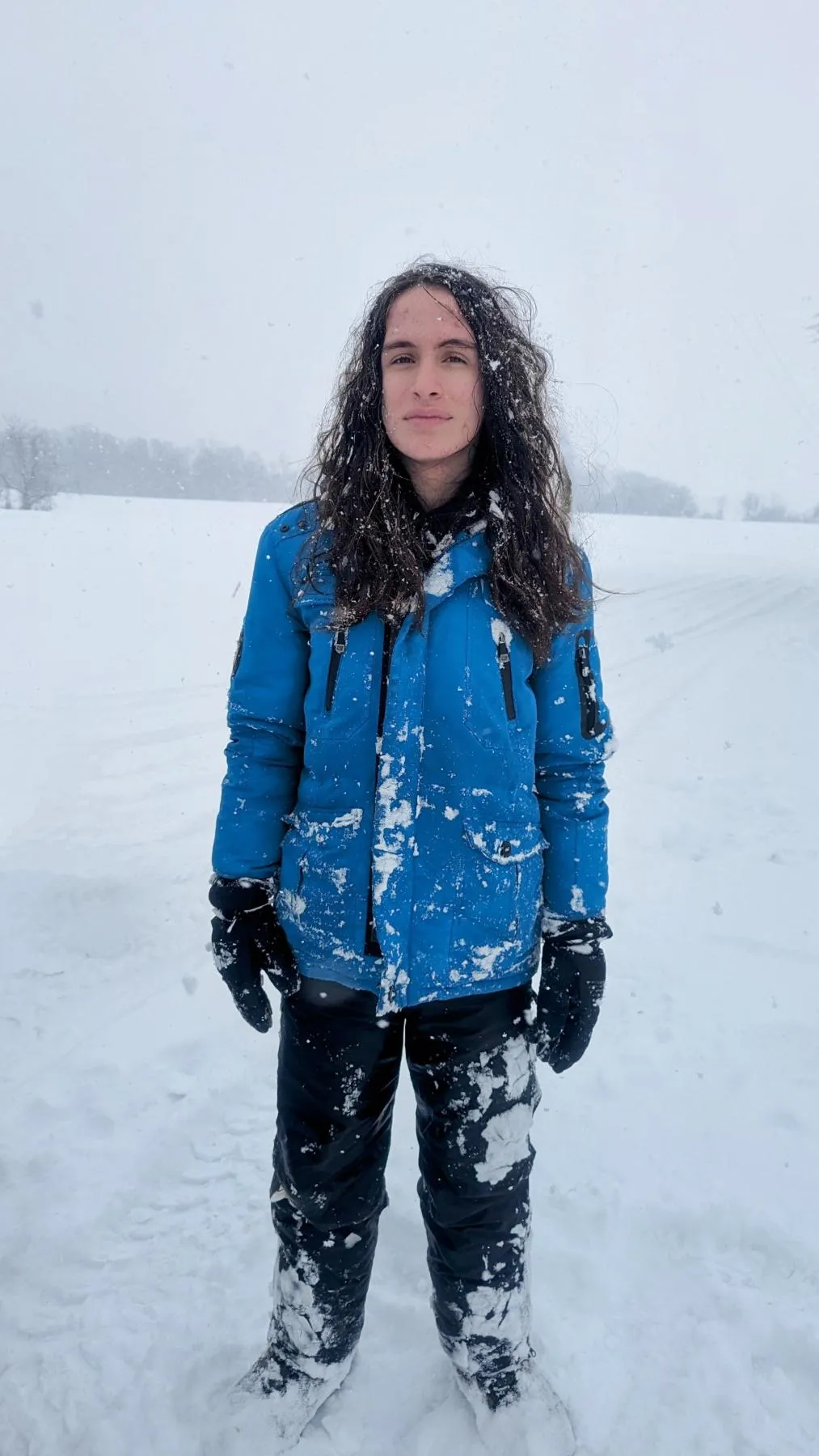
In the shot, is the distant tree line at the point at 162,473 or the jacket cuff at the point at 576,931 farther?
the distant tree line at the point at 162,473

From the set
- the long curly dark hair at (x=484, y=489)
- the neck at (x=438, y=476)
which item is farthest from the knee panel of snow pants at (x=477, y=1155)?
the neck at (x=438, y=476)

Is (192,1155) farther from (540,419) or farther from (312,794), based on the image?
(540,419)

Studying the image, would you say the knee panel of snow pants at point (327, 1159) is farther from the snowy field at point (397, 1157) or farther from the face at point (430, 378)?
the face at point (430, 378)

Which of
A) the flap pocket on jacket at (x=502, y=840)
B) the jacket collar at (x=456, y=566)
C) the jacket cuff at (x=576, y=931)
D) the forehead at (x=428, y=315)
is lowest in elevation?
the jacket cuff at (x=576, y=931)

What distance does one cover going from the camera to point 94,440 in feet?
158

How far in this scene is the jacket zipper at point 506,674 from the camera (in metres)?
1.41

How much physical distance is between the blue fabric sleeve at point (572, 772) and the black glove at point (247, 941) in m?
0.59

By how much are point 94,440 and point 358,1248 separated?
54.7 m

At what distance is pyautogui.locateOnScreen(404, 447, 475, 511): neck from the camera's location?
155cm

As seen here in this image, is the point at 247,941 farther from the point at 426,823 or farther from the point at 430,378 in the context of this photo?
the point at 430,378

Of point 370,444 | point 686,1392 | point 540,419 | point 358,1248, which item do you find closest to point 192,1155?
point 358,1248

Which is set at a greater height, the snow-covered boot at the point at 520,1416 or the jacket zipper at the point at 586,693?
the jacket zipper at the point at 586,693

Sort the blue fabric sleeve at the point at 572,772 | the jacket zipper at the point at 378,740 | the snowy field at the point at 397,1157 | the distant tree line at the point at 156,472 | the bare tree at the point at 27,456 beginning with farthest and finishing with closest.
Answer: the distant tree line at the point at 156,472, the bare tree at the point at 27,456, the snowy field at the point at 397,1157, the blue fabric sleeve at the point at 572,772, the jacket zipper at the point at 378,740

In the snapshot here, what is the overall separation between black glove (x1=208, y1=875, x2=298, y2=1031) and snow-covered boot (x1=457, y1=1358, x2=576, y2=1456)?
41.0 inches
